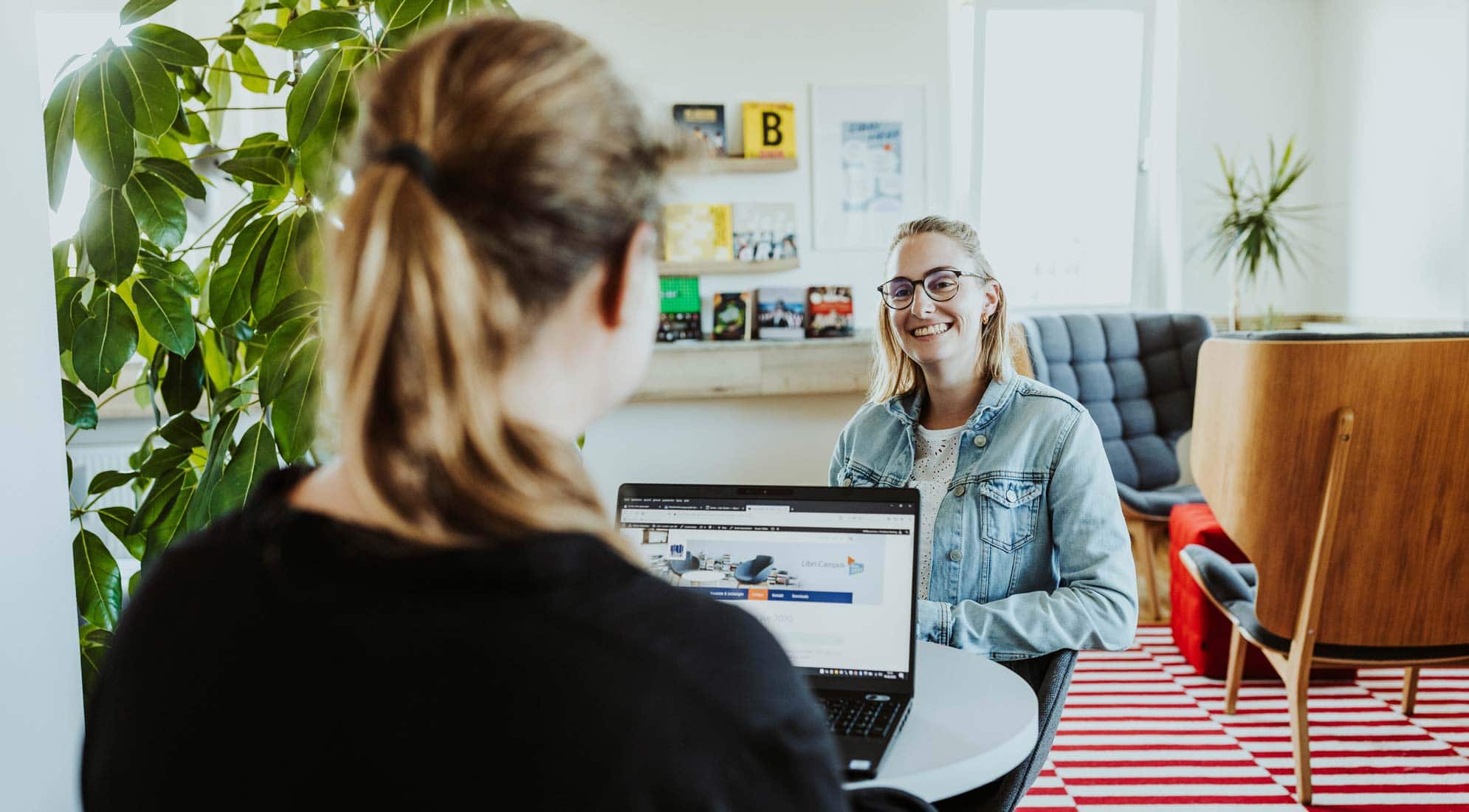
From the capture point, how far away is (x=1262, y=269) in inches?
200

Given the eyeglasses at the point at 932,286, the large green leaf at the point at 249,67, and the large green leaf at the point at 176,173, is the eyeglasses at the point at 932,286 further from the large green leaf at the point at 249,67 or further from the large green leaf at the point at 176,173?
the large green leaf at the point at 249,67

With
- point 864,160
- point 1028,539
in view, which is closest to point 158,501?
point 1028,539

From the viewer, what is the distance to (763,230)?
468cm

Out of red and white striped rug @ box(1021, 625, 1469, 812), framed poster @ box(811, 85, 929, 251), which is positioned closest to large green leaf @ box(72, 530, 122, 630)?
red and white striped rug @ box(1021, 625, 1469, 812)

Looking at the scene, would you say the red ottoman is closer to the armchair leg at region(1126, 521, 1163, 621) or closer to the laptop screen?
the armchair leg at region(1126, 521, 1163, 621)

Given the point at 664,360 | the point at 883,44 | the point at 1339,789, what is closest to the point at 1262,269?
the point at 883,44

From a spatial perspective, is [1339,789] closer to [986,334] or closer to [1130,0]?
[986,334]

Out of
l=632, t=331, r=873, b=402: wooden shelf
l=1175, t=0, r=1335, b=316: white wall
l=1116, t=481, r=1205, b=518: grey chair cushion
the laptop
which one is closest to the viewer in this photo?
the laptop

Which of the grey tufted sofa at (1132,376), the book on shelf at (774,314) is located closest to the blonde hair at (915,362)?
the grey tufted sofa at (1132,376)

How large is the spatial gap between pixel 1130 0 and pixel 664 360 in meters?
2.50

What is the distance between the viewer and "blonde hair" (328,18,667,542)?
21.8 inches

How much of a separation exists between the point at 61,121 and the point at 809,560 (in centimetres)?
119

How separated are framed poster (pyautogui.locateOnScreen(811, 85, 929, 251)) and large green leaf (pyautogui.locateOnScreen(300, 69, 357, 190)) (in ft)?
10.5

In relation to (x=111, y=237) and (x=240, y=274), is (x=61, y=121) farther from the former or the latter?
(x=240, y=274)
